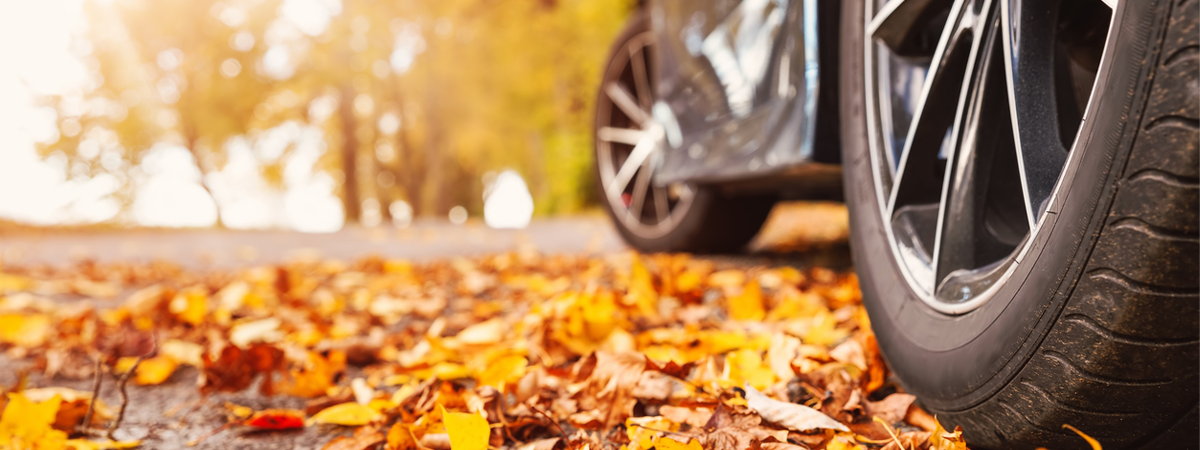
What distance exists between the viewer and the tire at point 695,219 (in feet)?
9.28

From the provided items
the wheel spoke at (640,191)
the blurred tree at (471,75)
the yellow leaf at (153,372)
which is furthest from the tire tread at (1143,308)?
the blurred tree at (471,75)

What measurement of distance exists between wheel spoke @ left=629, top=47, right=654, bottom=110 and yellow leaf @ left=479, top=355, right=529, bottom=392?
2074 millimetres

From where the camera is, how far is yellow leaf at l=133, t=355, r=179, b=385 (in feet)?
4.64

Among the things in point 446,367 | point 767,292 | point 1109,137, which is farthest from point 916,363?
point 767,292

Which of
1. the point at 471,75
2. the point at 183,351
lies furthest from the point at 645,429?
the point at 471,75

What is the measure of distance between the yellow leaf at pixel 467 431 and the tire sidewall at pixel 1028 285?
605 millimetres

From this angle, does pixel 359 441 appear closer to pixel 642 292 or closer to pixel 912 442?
pixel 912 442

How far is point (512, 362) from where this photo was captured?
49.0 inches

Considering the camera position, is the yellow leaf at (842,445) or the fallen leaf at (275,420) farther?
the fallen leaf at (275,420)

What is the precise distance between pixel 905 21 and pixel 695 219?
1811 mm

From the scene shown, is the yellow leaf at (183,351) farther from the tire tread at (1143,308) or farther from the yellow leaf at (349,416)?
the tire tread at (1143,308)

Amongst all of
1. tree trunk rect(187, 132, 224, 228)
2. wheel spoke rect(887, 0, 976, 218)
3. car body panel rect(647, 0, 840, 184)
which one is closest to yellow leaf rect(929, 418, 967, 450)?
wheel spoke rect(887, 0, 976, 218)

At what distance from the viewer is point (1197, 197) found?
22.6 inches

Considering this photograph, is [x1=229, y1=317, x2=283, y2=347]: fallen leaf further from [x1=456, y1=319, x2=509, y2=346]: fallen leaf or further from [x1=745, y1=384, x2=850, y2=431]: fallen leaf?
[x1=745, y1=384, x2=850, y2=431]: fallen leaf
